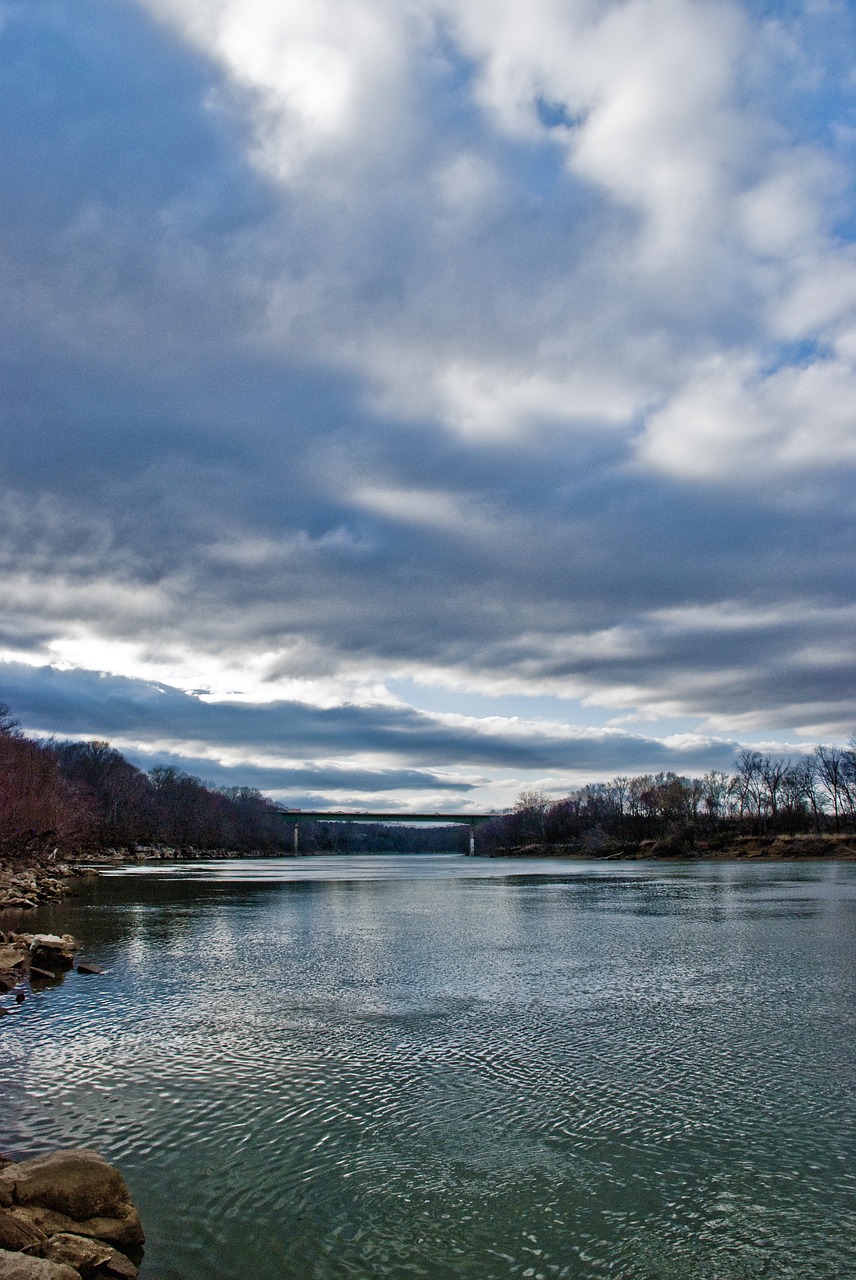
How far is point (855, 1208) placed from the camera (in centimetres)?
1032

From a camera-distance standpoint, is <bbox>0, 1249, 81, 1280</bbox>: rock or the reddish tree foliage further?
the reddish tree foliage

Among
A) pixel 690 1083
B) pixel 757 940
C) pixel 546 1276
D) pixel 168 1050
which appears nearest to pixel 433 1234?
pixel 546 1276

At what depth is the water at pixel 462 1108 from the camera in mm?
9523

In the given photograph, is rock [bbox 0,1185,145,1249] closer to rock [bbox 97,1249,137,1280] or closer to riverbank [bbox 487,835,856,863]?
rock [bbox 97,1249,137,1280]

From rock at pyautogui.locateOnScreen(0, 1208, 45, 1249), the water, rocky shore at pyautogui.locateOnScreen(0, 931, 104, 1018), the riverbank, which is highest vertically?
rock at pyautogui.locateOnScreen(0, 1208, 45, 1249)

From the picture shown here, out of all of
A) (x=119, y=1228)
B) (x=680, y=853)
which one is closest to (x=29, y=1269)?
(x=119, y=1228)

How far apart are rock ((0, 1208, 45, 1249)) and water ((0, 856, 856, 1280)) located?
117 centimetres

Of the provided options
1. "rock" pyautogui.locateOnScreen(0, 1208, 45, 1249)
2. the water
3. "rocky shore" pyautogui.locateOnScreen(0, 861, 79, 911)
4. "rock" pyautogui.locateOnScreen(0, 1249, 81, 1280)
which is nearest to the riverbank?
"rocky shore" pyautogui.locateOnScreen(0, 861, 79, 911)

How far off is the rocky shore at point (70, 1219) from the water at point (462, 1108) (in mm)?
377

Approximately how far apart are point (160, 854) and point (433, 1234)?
202504mm

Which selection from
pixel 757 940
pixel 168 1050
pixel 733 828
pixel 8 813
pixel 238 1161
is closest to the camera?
pixel 238 1161

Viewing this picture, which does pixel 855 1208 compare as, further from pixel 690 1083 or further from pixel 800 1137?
pixel 690 1083

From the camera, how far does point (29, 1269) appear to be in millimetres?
7711

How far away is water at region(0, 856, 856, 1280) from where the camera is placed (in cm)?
952
